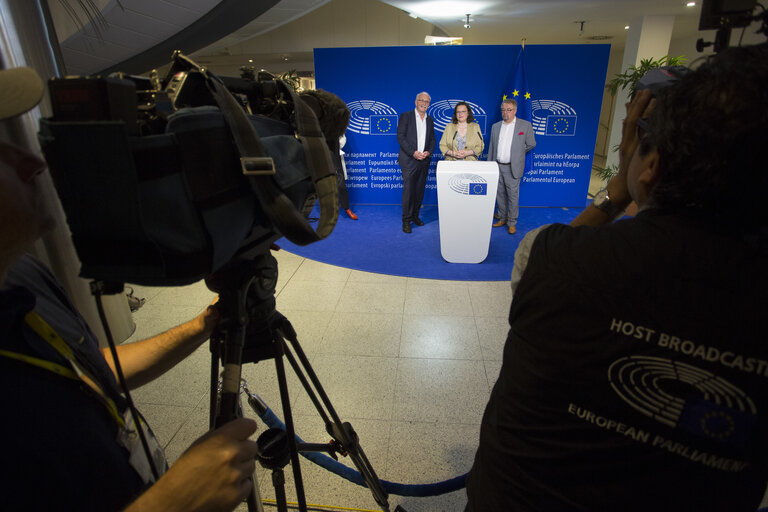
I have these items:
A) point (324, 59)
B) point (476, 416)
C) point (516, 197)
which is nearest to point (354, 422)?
point (476, 416)

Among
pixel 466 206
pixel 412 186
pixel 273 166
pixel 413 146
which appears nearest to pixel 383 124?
pixel 413 146

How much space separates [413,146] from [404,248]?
4.99 ft

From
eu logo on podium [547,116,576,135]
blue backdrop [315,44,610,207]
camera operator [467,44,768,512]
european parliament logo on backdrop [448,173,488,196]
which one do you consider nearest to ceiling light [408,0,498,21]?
blue backdrop [315,44,610,207]

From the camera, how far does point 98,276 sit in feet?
1.74

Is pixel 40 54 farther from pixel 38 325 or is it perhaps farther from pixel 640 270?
pixel 640 270

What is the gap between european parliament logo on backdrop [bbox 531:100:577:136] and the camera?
5.91 meters

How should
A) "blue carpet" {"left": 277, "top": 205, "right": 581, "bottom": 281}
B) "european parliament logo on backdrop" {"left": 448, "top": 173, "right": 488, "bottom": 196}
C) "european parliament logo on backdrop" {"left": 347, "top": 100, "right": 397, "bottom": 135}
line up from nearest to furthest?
"european parliament logo on backdrop" {"left": 448, "top": 173, "right": 488, "bottom": 196}, "blue carpet" {"left": 277, "top": 205, "right": 581, "bottom": 281}, "european parliament logo on backdrop" {"left": 347, "top": 100, "right": 397, "bottom": 135}

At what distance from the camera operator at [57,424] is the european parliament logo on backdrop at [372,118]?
590cm

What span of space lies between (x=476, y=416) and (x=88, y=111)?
2058 millimetres

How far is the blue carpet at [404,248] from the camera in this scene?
156 inches

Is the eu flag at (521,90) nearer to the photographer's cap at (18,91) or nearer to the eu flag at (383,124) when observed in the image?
the eu flag at (383,124)

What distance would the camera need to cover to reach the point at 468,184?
3.87 metres

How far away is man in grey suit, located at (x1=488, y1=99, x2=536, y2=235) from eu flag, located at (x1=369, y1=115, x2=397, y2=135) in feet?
5.60

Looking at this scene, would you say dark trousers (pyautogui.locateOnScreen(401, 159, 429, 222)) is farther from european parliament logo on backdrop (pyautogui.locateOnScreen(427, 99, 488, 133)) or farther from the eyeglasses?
the eyeglasses
